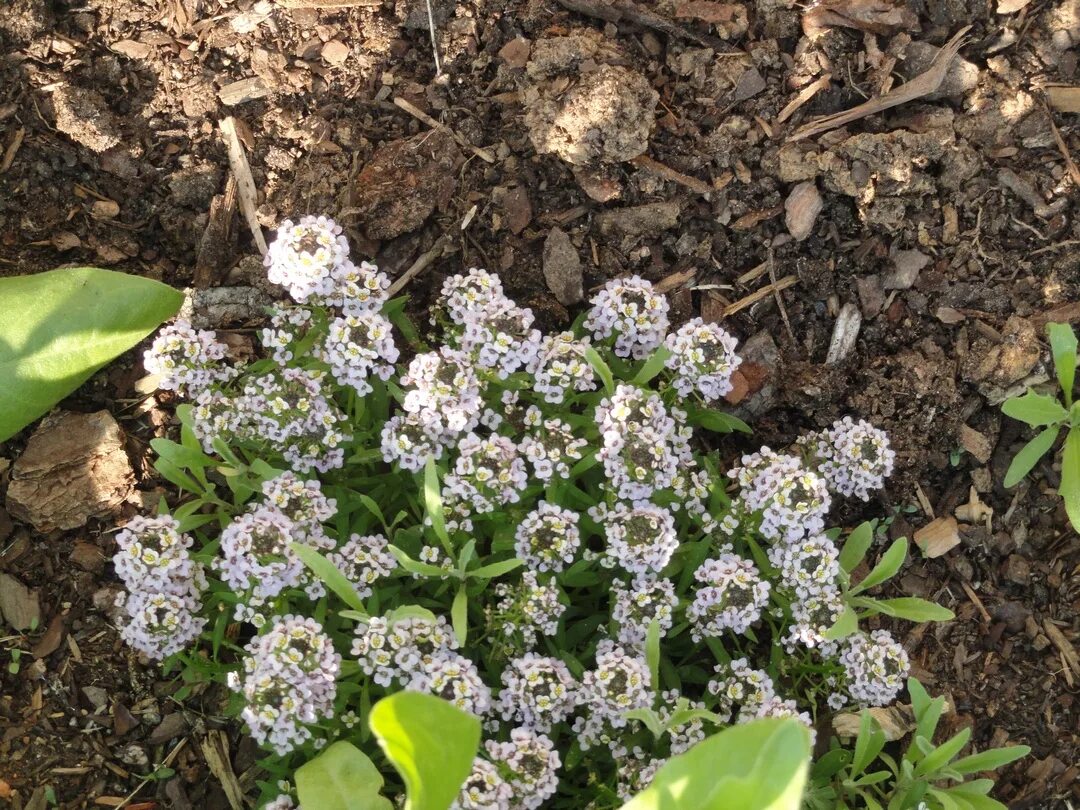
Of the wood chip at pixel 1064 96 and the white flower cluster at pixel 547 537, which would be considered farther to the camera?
the wood chip at pixel 1064 96

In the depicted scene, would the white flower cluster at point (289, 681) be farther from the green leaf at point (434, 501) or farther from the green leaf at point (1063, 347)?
the green leaf at point (1063, 347)

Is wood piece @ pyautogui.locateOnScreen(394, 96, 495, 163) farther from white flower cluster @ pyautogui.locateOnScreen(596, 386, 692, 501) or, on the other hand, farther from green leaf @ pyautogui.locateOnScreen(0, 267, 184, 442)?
white flower cluster @ pyautogui.locateOnScreen(596, 386, 692, 501)

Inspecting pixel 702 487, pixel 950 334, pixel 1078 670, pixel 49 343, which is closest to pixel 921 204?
pixel 950 334

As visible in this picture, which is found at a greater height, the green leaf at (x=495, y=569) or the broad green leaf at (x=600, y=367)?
the broad green leaf at (x=600, y=367)

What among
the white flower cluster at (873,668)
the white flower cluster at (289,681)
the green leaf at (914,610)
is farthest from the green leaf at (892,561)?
the white flower cluster at (289,681)

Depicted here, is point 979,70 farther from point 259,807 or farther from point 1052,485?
point 259,807

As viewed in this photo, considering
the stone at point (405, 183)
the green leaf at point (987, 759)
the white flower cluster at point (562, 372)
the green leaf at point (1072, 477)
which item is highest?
A: the stone at point (405, 183)

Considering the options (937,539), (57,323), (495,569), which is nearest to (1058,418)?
(937,539)

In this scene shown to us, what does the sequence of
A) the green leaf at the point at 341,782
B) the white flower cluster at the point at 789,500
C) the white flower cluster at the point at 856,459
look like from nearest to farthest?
1. the green leaf at the point at 341,782
2. the white flower cluster at the point at 789,500
3. the white flower cluster at the point at 856,459
